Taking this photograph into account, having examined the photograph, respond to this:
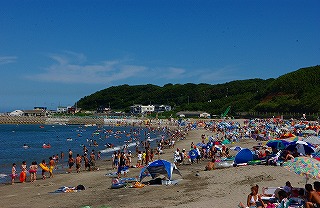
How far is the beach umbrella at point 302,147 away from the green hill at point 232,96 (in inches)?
2459

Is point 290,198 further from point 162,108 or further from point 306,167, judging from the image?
point 162,108

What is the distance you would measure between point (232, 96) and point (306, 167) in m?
122

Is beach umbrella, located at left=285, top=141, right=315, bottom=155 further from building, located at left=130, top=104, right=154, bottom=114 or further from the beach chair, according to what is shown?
building, located at left=130, top=104, right=154, bottom=114

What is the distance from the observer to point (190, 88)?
16062 centimetres

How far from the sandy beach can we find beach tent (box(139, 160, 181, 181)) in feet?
1.91

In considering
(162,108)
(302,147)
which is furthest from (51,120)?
(302,147)

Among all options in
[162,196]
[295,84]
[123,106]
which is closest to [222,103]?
[295,84]

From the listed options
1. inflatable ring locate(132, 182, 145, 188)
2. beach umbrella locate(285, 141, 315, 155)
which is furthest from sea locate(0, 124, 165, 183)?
Answer: beach umbrella locate(285, 141, 315, 155)

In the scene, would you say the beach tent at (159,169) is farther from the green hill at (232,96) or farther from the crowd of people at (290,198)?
the green hill at (232,96)

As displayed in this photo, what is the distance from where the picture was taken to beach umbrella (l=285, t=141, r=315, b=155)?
1727 cm

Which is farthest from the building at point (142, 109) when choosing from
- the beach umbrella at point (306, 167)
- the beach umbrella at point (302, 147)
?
the beach umbrella at point (306, 167)

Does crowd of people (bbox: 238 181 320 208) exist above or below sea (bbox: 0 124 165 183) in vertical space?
above

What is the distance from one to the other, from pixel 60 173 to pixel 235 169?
34.8 feet

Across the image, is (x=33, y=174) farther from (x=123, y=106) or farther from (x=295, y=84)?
Result: (x=123, y=106)
